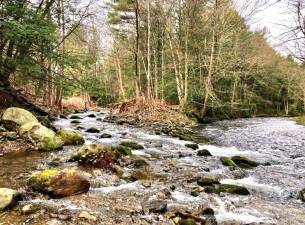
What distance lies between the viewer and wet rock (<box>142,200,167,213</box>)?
5.57m

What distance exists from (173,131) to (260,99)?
2426 cm

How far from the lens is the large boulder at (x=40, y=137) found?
9.98m

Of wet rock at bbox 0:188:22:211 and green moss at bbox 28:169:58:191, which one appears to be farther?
green moss at bbox 28:169:58:191

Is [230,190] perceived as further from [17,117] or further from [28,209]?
[17,117]

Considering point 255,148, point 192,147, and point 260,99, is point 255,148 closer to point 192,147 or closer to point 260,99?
point 192,147

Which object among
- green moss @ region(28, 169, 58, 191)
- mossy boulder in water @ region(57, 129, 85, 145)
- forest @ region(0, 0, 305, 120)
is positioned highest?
forest @ region(0, 0, 305, 120)

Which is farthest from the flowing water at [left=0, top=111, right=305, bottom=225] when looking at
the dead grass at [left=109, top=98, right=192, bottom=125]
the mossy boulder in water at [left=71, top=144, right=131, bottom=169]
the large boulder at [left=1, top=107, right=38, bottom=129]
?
the dead grass at [left=109, top=98, right=192, bottom=125]

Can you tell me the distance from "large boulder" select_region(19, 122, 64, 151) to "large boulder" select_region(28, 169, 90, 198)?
12.2 feet

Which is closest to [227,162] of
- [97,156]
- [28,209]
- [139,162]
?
[139,162]

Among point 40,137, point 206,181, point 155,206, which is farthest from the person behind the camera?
point 40,137

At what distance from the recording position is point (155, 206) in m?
5.67

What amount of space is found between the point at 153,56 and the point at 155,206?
79.7ft

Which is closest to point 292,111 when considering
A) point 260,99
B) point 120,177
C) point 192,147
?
point 260,99

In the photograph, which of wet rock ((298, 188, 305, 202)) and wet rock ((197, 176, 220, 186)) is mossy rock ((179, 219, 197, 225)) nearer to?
wet rock ((197, 176, 220, 186))
